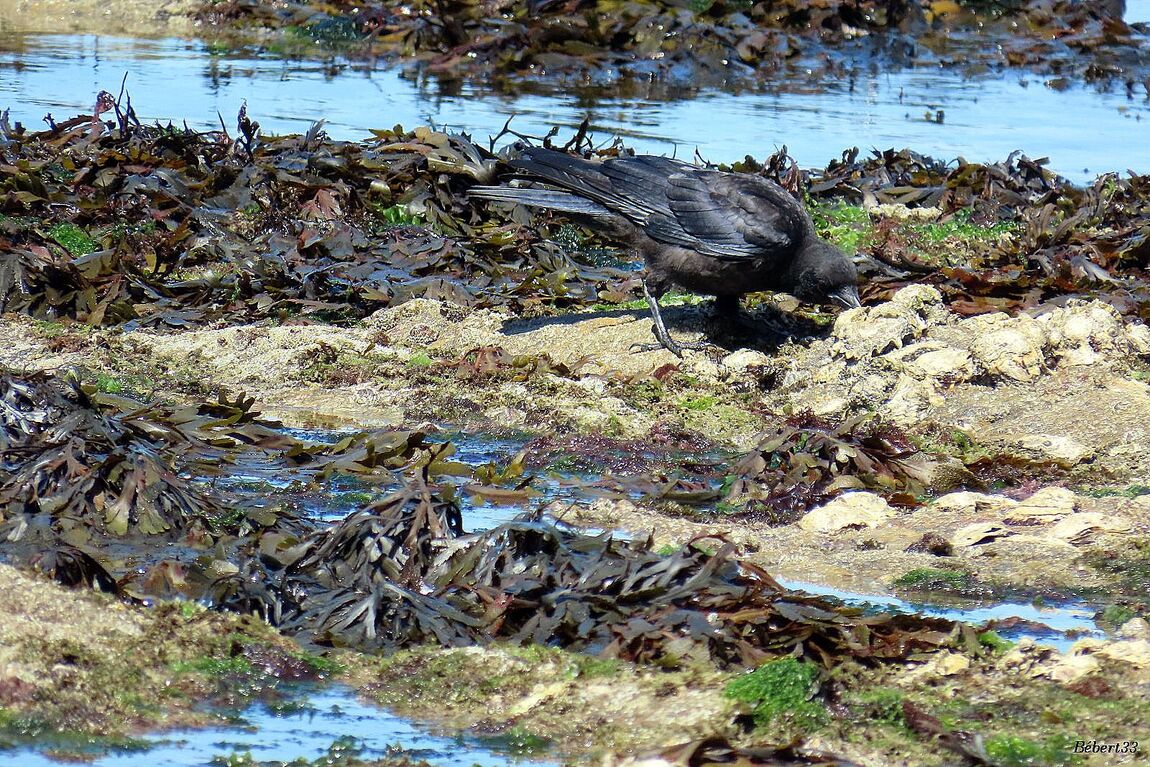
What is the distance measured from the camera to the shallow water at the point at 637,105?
1211 cm

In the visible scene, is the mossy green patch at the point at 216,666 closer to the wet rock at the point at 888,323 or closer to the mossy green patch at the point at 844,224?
the wet rock at the point at 888,323

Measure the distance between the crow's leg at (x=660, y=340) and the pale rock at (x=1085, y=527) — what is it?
245 centimetres

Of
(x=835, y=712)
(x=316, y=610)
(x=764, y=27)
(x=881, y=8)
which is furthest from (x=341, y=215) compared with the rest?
(x=881, y=8)

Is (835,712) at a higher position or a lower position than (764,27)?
lower

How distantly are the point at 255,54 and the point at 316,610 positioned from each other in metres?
13.8

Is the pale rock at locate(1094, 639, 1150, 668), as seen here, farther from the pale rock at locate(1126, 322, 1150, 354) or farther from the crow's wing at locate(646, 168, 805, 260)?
the crow's wing at locate(646, 168, 805, 260)

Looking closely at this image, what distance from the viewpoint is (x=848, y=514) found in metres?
5.04

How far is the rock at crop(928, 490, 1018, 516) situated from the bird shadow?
1989 millimetres

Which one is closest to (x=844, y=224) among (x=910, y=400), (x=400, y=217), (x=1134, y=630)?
(x=400, y=217)

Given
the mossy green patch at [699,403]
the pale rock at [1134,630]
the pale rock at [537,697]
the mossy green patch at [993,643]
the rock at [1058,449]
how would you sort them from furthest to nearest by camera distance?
the mossy green patch at [699,403], the rock at [1058,449], the pale rock at [1134,630], the mossy green patch at [993,643], the pale rock at [537,697]

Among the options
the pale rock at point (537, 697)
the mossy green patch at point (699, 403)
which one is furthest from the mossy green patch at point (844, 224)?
the pale rock at point (537, 697)

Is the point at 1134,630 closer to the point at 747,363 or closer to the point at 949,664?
the point at 949,664

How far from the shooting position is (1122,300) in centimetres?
734

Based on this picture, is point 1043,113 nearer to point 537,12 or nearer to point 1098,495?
point 537,12
